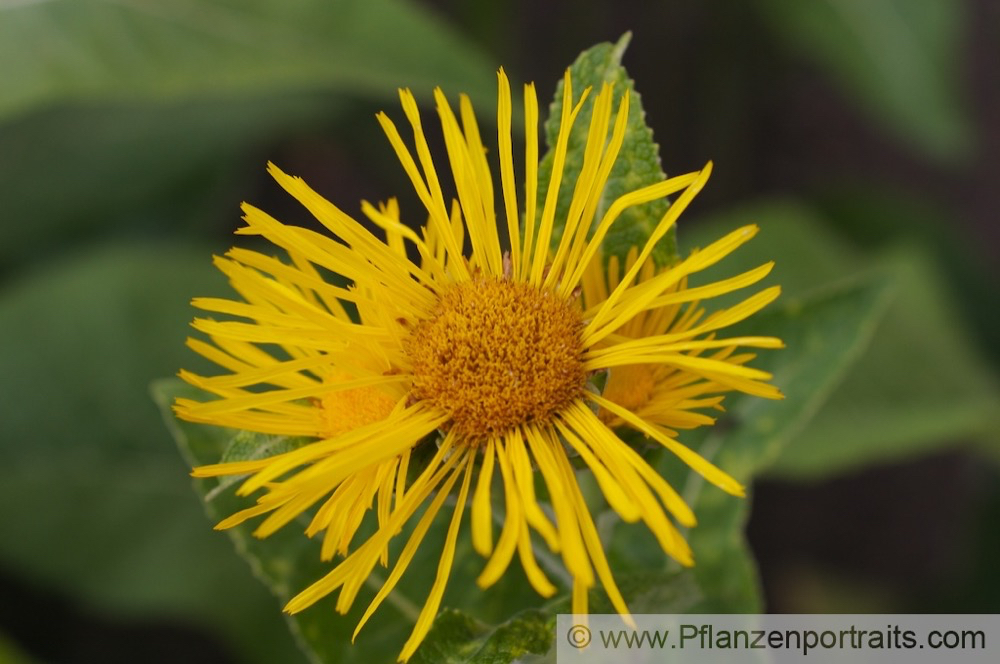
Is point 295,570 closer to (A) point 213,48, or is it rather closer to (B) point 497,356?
(B) point 497,356

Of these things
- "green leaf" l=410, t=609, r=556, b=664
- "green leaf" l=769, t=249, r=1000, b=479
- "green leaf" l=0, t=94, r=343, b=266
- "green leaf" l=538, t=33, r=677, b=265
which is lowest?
"green leaf" l=410, t=609, r=556, b=664

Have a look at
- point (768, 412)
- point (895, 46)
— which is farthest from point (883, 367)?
point (768, 412)

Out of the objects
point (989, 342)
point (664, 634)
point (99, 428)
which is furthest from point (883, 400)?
point (99, 428)

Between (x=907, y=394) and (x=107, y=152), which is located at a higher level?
(x=107, y=152)

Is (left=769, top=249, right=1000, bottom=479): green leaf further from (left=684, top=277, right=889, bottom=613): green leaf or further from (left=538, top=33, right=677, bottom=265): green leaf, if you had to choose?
(left=538, top=33, right=677, bottom=265): green leaf

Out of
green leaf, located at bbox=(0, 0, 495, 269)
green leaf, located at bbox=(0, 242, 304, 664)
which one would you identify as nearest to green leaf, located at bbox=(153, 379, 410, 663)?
green leaf, located at bbox=(0, 0, 495, 269)

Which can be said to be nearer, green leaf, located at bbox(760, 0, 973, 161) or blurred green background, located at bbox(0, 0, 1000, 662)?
blurred green background, located at bbox(0, 0, 1000, 662)
